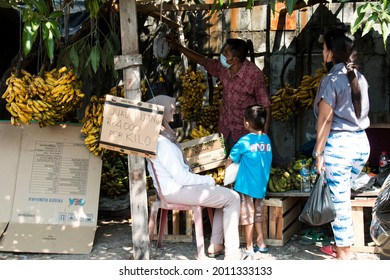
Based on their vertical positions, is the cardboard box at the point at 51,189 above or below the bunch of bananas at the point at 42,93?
below

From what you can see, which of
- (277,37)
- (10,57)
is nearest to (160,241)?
(277,37)

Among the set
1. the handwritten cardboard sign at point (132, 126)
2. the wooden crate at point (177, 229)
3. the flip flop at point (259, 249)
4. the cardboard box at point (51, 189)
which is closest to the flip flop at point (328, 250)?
the flip flop at point (259, 249)

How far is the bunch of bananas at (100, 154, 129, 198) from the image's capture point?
7.53 metres

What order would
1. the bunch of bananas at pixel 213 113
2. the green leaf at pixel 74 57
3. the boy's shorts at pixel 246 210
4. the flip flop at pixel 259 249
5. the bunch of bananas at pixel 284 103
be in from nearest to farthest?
the green leaf at pixel 74 57 → the boy's shorts at pixel 246 210 → the flip flop at pixel 259 249 → the bunch of bananas at pixel 284 103 → the bunch of bananas at pixel 213 113

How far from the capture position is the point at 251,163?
17.5 ft

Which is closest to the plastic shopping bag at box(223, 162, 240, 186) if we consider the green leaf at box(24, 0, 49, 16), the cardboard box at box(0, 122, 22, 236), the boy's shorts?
the boy's shorts

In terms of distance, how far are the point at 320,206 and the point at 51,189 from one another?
94.1 inches

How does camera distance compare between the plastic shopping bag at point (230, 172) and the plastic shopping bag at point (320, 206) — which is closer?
the plastic shopping bag at point (320, 206)

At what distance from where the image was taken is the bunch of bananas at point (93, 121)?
5.54 metres

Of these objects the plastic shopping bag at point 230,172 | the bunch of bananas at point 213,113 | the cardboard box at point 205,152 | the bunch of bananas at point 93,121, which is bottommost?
the plastic shopping bag at point 230,172

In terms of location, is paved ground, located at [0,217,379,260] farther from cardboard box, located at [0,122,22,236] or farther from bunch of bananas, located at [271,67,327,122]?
bunch of bananas, located at [271,67,327,122]

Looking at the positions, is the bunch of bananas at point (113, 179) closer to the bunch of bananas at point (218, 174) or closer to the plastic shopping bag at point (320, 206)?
the bunch of bananas at point (218, 174)

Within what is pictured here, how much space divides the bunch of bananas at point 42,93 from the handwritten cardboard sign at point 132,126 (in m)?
0.66

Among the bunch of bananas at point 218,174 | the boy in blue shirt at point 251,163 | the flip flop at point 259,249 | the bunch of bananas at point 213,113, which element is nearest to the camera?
the boy in blue shirt at point 251,163
